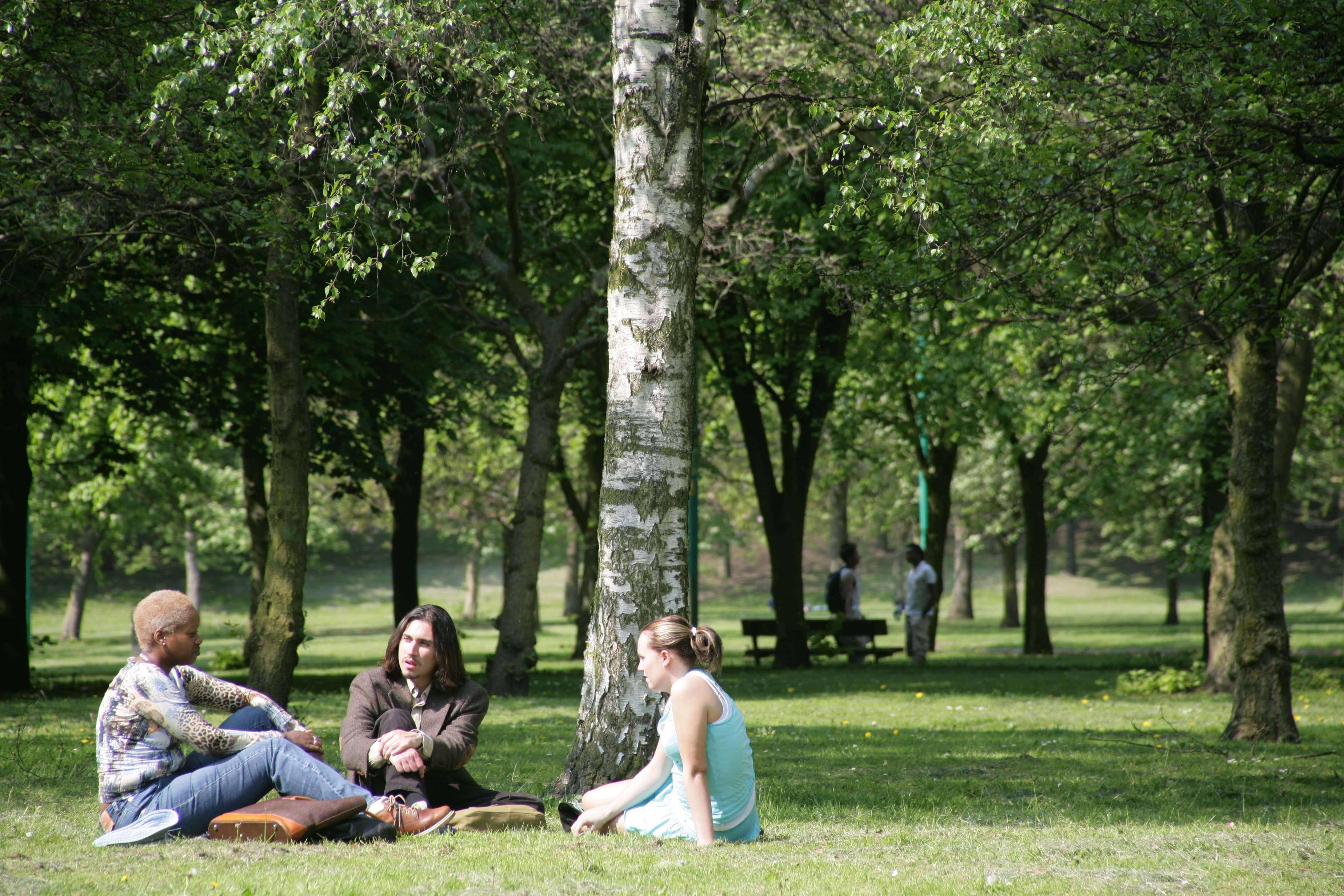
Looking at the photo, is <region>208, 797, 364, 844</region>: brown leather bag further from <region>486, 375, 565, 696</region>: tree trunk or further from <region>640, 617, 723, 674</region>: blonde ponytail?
<region>486, 375, 565, 696</region>: tree trunk

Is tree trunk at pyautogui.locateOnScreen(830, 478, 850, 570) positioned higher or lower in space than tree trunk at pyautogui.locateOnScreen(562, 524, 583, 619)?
higher

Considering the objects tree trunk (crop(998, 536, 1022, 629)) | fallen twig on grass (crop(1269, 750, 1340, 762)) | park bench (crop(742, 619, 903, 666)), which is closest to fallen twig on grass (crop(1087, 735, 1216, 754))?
fallen twig on grass (crop(1269, 750, 1340, 762))

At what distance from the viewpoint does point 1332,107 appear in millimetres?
7344

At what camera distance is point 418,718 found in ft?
19.2

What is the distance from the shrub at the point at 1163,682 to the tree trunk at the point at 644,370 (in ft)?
34.4

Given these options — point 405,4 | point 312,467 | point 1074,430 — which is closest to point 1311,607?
point 1074,430

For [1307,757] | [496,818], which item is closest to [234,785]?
[496,818]

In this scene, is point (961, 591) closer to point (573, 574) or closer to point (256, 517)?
point (573, 574)

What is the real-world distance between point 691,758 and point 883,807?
2209 millimetres

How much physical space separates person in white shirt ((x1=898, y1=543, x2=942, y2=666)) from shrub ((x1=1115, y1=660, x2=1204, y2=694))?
4080 mm

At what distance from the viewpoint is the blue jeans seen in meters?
5.34

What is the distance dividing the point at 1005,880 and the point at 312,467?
13153 mm

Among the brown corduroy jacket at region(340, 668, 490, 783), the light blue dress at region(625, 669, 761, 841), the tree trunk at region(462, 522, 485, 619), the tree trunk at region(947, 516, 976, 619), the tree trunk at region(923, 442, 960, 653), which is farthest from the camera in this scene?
the tree trunk at region(462, 522, 485, 619)

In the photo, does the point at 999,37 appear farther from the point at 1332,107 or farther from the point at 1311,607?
the point at 1311,607
